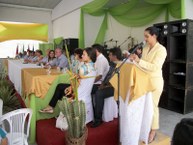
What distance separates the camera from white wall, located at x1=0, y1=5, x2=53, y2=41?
915 centimetres

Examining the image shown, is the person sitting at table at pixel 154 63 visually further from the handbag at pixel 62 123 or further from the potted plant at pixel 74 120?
the handbag at pixel 62 123

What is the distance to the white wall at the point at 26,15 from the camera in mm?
9148

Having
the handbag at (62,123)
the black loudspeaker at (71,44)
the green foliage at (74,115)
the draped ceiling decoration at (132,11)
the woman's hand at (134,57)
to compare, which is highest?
the draped ceiling decoration at (132,11)

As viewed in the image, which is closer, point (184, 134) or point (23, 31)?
point (184, 134)

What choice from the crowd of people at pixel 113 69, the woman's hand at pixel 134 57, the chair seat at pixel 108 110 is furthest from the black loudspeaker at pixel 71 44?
the woman's hand at pixel 134 57

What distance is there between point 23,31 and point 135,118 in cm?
931

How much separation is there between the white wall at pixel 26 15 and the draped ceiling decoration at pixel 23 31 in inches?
10.5

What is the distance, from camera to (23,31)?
9.92 meters

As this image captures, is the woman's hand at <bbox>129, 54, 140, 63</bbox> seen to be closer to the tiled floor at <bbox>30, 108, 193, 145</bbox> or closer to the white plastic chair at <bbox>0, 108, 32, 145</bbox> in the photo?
the white plastic chair at <bbox>0, 108, 32, 145</bbox>

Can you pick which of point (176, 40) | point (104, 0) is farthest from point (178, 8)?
point (104, 0)

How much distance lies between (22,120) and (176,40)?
3400 mm

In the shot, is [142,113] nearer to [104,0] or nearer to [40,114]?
[40,114]

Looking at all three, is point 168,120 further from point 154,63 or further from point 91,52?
point 91,52

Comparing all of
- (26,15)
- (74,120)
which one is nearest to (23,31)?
(26,15)
